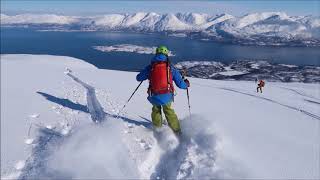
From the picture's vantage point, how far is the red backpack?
24.3ft

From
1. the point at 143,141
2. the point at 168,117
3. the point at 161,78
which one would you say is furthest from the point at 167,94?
the point at 143,141

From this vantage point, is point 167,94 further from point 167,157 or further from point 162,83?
point 167,157

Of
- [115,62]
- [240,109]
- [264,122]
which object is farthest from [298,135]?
[115,62]

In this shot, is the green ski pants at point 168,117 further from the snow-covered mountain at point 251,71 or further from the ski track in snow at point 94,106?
the snow-covered mountain at point 251,71

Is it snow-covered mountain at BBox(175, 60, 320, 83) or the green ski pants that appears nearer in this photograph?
the green ski pants

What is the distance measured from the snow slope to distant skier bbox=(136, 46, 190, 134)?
0.28 meters

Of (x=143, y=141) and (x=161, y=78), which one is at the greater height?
(x=161, y=78)

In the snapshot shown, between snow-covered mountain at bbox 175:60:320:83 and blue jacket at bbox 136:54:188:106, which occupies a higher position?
blue jacket at bbox 136:54:188:106

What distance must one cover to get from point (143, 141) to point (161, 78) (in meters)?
1.37

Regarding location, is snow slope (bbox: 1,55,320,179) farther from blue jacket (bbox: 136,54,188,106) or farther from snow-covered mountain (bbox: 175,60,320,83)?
snow-covered mountain (bbox: 175,60,320,83)

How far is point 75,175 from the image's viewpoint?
5.20 metres

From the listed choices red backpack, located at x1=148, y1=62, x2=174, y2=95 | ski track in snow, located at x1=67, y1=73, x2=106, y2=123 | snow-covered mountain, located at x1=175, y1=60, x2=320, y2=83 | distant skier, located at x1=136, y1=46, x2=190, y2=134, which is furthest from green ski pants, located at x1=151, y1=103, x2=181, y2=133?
snow-covered mountain, located at x1=175, y1=60, x2=320, y2=83

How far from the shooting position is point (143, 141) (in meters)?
6.99

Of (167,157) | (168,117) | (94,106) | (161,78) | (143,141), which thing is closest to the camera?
(167,157)
